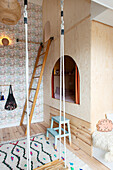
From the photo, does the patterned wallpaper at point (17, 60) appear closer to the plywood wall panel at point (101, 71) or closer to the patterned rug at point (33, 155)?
the patterned rug at point (33, 155)

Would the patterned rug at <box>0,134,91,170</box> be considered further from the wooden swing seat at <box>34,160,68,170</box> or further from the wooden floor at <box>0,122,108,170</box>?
the wooden swing seat at <box>34,160,68,170</box>

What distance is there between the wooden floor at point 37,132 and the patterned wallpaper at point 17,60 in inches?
12.9

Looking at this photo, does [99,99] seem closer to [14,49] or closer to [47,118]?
[47,118]

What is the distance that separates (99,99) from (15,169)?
1.72 metres

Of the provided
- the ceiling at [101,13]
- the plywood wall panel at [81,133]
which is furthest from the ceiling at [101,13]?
the plywood wall panel at [81,133]

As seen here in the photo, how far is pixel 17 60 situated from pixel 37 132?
211 cm

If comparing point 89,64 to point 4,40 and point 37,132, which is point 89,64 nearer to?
point 37,132

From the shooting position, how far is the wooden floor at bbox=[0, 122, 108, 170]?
1.93m

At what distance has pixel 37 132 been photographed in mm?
3160

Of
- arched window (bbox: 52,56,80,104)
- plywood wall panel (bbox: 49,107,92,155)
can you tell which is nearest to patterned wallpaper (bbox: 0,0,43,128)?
arched window (bbox: 52,56,80,104)

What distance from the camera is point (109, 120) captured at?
216cm

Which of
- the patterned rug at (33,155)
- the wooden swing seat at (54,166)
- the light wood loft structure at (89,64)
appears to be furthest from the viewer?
the light wood loft structure at (89,64)

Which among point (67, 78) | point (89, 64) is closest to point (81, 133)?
point (89, 64)

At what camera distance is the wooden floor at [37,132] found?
1930mm
